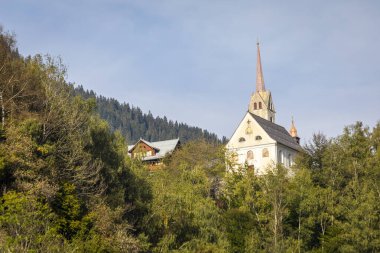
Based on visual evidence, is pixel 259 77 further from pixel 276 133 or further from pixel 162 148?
pixel 276 133

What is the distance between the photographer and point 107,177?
37656 millimetres

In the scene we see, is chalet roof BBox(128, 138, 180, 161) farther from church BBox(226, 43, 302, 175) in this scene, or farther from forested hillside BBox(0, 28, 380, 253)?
forested hillside BBox(0, 28, 380, 253)

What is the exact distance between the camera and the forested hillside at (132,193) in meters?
29.4

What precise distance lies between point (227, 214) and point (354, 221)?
10.4 meters

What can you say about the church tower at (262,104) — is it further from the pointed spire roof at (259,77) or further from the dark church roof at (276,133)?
the dark church roof at (276,133)

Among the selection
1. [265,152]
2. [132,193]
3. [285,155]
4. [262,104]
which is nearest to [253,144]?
[265,152]

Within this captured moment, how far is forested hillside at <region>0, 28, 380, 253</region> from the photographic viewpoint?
2944 cm

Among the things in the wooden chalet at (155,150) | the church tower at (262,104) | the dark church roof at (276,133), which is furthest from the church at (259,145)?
the church tower at (262,104)

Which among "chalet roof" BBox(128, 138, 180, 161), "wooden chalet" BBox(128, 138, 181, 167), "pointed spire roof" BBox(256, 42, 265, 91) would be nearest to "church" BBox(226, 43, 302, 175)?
"wooden chalet" BBox(128, 138, 181, 167)

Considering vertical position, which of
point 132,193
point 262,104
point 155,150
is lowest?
point 132,193

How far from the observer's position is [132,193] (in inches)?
1572

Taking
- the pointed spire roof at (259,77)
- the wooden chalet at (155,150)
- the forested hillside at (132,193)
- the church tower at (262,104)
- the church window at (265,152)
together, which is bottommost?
the forested hillside at (132,193)

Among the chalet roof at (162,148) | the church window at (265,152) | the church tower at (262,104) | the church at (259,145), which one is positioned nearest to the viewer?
the church at (259,145)

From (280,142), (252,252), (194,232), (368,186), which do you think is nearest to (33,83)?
(194,232)
